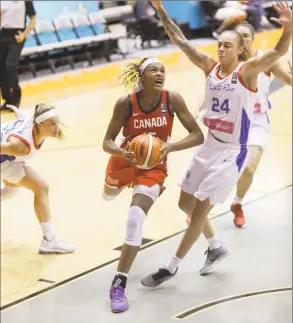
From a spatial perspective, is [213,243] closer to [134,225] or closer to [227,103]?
[134,225]

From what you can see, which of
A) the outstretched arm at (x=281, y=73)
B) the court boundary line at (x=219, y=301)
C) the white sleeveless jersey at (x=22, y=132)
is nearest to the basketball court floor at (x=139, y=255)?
the court boundary line at (x=219, y=301)

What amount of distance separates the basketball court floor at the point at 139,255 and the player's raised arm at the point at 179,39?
38cm

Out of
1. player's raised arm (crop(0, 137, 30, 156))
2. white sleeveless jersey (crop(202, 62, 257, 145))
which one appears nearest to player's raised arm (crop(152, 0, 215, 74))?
white sleeveless jersey (crop(202, 62, 257, 145))

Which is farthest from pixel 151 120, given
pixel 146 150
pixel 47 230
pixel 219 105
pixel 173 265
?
pixel 47 230

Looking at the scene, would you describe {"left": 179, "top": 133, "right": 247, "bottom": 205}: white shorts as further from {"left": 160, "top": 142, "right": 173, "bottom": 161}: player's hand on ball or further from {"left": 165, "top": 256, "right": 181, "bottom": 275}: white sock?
{"left": 160, "top": 142, "right": 173, "bottom": 161}: player's hand on ball

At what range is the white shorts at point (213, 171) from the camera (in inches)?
205

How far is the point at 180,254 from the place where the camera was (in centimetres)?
551

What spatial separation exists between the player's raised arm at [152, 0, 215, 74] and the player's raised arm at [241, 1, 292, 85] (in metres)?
0.24

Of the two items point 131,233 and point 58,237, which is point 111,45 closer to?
point 58,237

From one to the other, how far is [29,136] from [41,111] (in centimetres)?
55

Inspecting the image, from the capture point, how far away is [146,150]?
3.96 metres

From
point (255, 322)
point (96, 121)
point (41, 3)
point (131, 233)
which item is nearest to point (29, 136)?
point (131, 233)

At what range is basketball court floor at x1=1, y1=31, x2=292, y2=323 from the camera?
5.00 meters

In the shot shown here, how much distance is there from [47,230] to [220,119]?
2.10m
